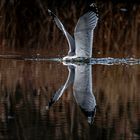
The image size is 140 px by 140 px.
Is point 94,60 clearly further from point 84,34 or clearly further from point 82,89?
point 82,89

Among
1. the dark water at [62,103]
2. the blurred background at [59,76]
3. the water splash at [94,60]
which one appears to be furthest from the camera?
the water splash at [94,60]

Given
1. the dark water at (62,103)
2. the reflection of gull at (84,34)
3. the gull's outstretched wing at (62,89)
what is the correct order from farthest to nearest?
the reflection of gull at (84,34) → the gull's outstretched wing at (62,89) → the dark water at (62,103)

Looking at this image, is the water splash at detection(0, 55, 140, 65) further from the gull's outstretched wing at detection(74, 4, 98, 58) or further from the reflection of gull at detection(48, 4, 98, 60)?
the gull's outstretched wing at detection(74, 4, 98, 58)

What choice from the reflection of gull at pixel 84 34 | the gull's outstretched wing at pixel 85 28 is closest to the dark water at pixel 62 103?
the reflection of gull at pixel 84 34

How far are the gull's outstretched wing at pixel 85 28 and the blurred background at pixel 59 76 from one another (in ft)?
1.32

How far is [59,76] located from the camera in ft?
34.6

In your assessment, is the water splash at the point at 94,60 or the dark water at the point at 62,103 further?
the water splash at the point at 94,60

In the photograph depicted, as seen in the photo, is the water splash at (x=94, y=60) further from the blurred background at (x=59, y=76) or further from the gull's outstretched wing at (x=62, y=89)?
the gull's outstretched wing at (x=62, y=89)

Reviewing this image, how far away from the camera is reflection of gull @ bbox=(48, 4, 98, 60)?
37.4 ft

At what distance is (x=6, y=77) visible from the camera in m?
10.2

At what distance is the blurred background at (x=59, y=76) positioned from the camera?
721 cm

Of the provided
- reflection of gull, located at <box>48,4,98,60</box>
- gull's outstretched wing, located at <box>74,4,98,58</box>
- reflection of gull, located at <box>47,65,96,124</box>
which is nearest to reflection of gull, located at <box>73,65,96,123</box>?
reflection of gull, located at <box>47,65,96,124</box>

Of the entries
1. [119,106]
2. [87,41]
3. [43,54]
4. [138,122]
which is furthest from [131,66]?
[138,122]

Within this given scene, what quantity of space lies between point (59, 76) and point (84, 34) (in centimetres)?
121
